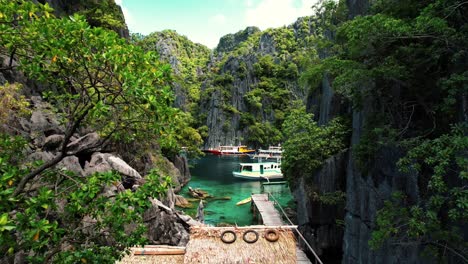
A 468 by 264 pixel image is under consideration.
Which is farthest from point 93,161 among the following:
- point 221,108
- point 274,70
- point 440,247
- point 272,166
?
point 274,70

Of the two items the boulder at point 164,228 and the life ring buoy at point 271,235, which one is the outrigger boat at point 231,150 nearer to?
the boulder at point 164,228

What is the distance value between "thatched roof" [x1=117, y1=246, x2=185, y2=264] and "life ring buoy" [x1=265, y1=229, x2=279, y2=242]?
2864 millimetres

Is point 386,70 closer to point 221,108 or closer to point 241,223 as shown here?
point 241,223

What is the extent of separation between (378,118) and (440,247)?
3723 mm

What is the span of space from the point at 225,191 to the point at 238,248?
18363 millimetres

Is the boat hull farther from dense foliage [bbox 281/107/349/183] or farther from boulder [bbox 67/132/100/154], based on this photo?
boulder [bbox 67/132/100/154]

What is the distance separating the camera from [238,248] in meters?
9.48

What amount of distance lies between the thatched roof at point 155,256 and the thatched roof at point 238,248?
1.21 feet

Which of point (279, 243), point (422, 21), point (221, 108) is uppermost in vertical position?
point (221, 108)

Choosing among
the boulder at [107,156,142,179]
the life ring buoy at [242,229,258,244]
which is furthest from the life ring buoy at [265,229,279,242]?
the boulder at [107,156,142,179]

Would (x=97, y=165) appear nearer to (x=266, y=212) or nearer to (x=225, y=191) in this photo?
(x=266, y=212)

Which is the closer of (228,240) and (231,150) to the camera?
(228,240)

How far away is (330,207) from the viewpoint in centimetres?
1367

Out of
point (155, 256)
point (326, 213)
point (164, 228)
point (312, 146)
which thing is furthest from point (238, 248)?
point (312, 146)
